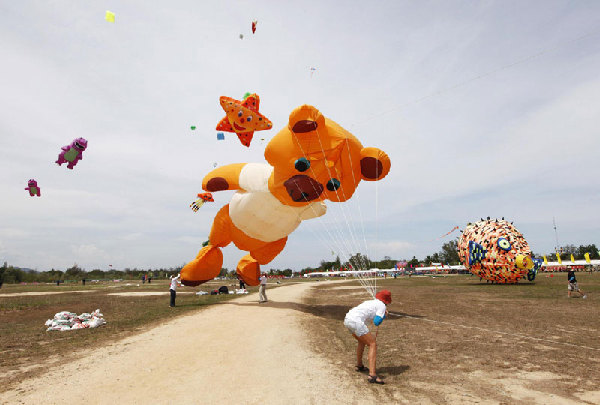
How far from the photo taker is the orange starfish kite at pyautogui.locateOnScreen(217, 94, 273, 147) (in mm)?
10359

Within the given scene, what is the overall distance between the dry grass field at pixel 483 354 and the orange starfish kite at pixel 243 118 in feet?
22.1

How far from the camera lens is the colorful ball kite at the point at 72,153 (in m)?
10.6

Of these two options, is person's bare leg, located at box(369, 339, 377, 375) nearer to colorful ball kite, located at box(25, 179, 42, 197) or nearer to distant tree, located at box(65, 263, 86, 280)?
colorful ball kite, located at box(25, 179, 42, 197)

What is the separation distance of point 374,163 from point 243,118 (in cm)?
456

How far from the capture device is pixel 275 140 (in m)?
10.0

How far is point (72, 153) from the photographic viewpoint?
1077cm

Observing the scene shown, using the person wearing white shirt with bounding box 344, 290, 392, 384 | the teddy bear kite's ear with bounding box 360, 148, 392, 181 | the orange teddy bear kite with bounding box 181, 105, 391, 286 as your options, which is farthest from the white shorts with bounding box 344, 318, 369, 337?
the teddy bear kite's ear with bounding box 360, 148, 392, 181

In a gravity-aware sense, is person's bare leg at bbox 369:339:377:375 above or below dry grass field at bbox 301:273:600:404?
above


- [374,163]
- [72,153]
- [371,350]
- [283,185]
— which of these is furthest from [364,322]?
[72,153]

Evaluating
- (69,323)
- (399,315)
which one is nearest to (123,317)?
(69,323)

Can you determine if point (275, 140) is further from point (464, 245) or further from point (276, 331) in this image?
point (464, 245)

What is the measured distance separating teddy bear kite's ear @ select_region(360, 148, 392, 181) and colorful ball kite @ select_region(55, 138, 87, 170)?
31.8 ft

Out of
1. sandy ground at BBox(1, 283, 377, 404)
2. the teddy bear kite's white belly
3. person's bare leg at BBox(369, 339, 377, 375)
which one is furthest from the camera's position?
the teddy bear kite's white belly

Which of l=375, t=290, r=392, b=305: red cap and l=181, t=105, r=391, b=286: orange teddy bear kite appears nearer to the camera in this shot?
l=375, t=290, r=392, b=305: red cap
